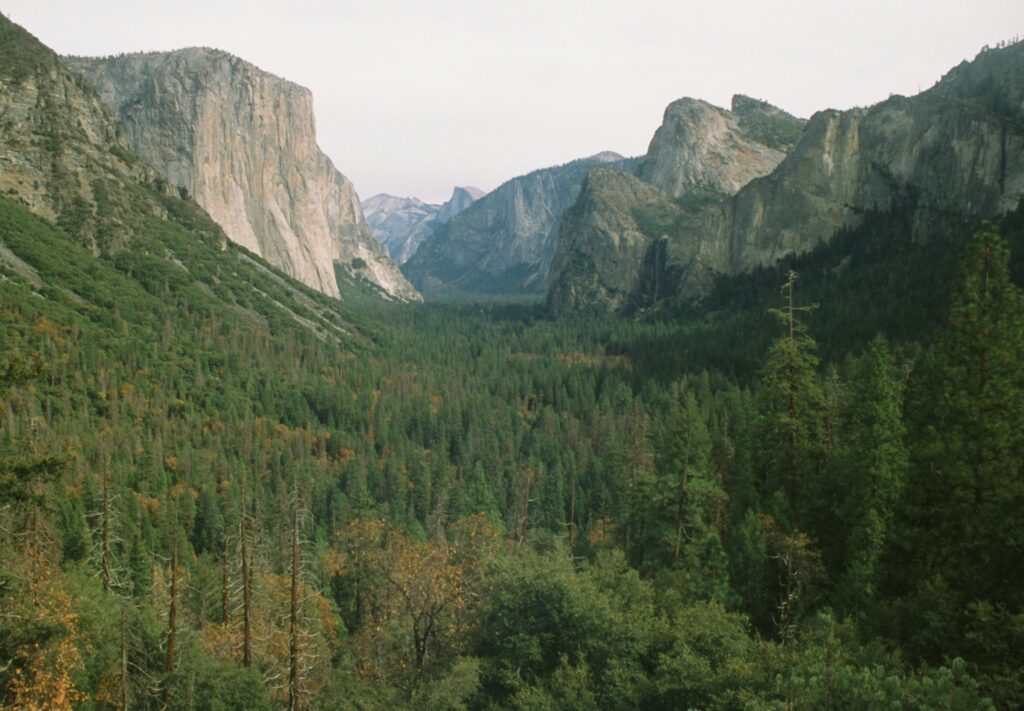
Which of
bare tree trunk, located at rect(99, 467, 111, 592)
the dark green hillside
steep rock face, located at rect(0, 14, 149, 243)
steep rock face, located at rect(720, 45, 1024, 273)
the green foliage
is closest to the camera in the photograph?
the green foliage

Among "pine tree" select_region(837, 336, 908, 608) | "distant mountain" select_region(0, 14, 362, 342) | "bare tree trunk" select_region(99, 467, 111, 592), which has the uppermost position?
"distant mountain" select_region(0, 14, 362, 342)

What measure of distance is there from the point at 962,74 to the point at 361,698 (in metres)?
198

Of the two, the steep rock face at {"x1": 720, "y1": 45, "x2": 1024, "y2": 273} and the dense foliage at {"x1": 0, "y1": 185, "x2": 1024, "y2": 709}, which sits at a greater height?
the steep rock face at {"x1": 720, "y1": 45, "x2": 1024, "y2": 273}

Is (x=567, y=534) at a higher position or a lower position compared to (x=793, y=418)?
lower

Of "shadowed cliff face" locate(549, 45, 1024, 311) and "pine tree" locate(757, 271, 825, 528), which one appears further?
"shadowed cliff face" locate(549, 45, 1024, 311)

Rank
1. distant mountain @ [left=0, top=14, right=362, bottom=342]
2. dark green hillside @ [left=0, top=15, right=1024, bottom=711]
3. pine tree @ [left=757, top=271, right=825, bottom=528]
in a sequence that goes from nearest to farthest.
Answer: dark green hillside @ [left=0, top=15, right=1024, bottom=711]
pine tree @ [left=757, top=271, right=825, bottom=528]
distant mountain @ [left=0, top=14, right=362, bottom=342]

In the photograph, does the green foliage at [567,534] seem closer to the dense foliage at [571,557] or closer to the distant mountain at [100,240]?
the dense foliage at [571,557]

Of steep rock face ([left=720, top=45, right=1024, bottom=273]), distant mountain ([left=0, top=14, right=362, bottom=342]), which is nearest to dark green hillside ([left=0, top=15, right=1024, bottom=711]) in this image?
distant mountain ([left=0, top=14, right=362, bottom=342])

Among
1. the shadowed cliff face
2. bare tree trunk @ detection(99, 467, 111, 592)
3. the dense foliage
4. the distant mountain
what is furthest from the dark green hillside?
the shadowed cliff face

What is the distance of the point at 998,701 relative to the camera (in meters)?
14.8

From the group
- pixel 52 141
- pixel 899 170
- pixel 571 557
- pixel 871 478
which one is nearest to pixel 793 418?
pixel 871 478

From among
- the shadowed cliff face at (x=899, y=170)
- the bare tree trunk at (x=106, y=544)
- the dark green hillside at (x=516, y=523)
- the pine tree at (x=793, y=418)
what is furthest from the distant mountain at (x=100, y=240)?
the shadowed cliff face at (x=899, y=170)

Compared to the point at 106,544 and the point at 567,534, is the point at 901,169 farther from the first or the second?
the point at 106,544

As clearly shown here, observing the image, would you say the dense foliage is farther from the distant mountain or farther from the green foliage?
the distant mountain
